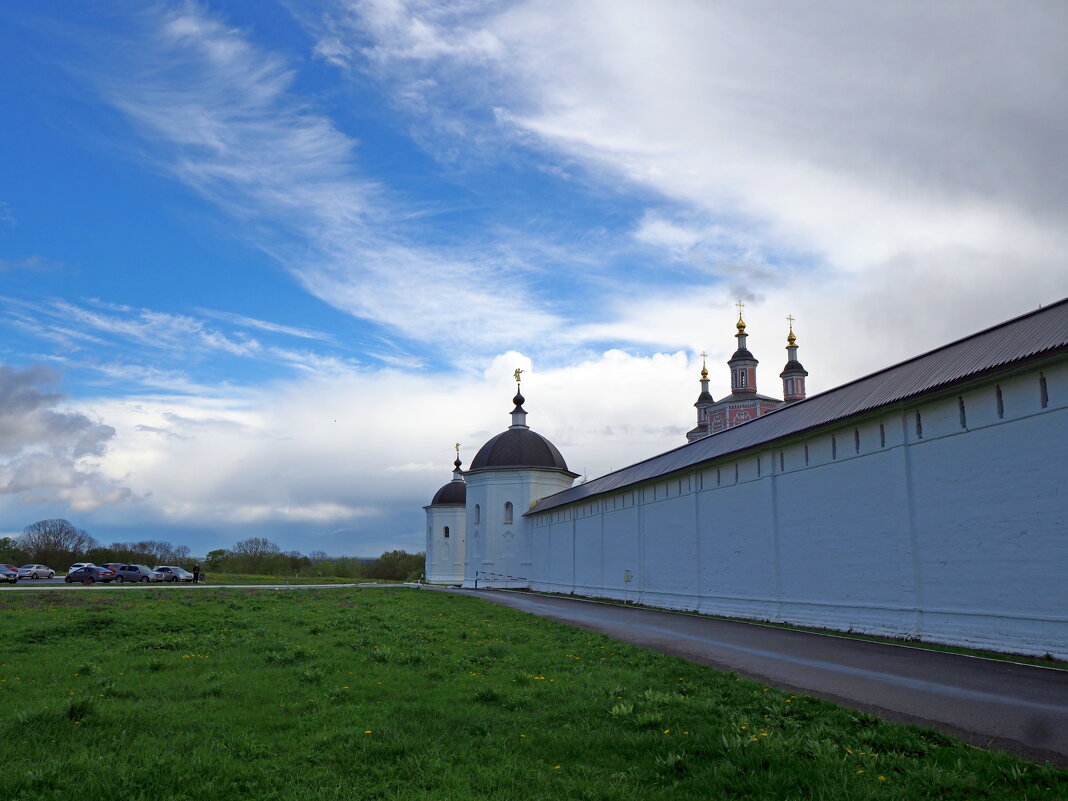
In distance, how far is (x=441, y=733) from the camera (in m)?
7.54

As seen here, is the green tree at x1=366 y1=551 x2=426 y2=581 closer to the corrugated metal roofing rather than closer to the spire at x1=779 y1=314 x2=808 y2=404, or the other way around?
the spire at x1=779 y1=314 x2=808 y2=404

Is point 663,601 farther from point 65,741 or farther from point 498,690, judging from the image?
point 65,741

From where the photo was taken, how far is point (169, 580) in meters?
52.8

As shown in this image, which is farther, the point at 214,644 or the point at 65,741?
the point at 214,644

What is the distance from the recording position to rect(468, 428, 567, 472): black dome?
54500mm

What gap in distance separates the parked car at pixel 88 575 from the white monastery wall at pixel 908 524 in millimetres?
36717

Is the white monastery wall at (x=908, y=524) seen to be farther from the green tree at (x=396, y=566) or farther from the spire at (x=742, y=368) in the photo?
the green tree at (x=396, y=566)

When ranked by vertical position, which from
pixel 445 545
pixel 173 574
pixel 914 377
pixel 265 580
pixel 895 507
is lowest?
pixel 265 580

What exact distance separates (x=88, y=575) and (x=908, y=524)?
150ft

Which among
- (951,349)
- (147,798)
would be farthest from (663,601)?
(147,798)

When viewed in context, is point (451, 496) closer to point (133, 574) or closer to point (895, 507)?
point (133, 574)

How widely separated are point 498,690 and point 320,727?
2.25 metres

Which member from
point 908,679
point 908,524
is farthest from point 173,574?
point 908,679

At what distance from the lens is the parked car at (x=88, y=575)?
4631cm
